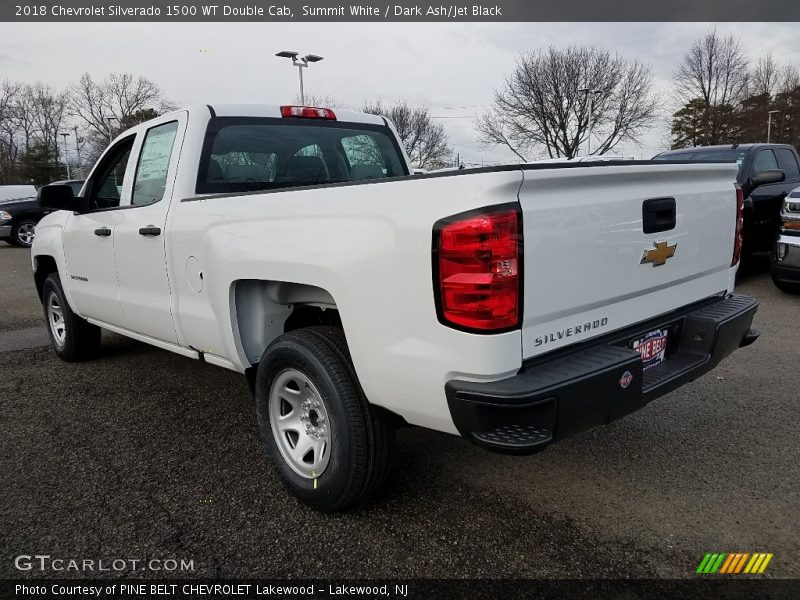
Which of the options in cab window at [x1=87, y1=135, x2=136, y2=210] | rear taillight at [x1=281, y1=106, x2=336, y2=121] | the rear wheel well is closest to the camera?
rear taillight at [x1=281, y1=106, x2=336, y2=121]

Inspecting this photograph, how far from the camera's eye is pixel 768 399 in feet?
13.1

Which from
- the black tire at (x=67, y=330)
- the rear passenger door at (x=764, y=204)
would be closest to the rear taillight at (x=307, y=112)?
the black tire at (x=67, y=330)

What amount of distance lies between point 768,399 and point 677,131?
45.9m

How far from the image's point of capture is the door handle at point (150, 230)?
135 inches

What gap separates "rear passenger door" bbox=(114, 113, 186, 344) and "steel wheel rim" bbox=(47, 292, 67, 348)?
169 cm

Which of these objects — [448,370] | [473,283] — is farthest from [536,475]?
[473,283]

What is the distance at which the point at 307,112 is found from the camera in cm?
402

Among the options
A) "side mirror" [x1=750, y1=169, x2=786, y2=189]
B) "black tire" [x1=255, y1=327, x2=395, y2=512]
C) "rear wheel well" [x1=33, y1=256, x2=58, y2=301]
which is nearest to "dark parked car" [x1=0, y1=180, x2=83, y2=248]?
"rear wheel well" [x1=33, y1=256, x2=58, y2=301]

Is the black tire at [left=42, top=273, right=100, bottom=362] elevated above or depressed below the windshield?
below

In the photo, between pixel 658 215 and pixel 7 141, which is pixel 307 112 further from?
pixel 7 141

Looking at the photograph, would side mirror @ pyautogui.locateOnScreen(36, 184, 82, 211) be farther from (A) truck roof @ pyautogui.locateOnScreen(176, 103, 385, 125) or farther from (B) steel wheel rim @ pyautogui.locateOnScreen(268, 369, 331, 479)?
(B) steel wheel rim @ pyautogui.locateOnScreen(268, 369, 331, 479)

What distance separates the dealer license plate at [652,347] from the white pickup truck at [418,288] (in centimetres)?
1

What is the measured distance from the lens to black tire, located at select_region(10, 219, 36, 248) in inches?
650

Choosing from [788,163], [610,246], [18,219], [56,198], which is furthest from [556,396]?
[18,219]
